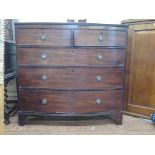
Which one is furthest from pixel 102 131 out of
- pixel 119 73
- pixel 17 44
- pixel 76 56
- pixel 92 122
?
pixel 17 44

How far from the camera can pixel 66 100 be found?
1.58 m

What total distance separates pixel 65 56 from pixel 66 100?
0.36 m

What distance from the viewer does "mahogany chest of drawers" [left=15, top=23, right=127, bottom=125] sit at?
1.49 m

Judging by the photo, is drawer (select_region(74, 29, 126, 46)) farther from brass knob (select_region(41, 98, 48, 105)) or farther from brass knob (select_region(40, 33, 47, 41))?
brass knob (select_region(41, 98, 48, 105))

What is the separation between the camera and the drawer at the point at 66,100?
5.18 ft

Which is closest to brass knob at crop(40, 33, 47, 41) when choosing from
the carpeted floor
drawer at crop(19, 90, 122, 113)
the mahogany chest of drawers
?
the mahogany chest of drawers

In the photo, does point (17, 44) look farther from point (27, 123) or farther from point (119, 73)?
point (119, 73)

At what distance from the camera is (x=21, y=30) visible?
1.49 metres

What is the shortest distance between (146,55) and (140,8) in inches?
49.4

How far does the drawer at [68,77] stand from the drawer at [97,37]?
20 centimetres

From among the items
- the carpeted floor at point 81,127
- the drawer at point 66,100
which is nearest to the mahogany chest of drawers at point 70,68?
the drawer at point 66,100

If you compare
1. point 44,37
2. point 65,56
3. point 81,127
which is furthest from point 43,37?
point 81,127

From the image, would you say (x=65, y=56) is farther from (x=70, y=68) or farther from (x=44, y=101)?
(x=44, y=101)

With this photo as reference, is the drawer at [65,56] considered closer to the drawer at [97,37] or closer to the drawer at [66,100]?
the drawer at [97,37]
